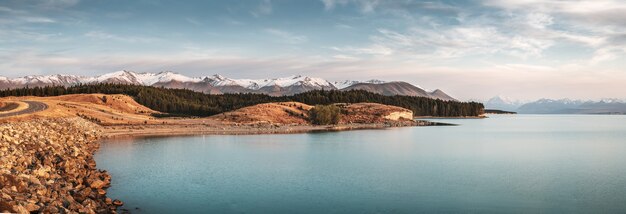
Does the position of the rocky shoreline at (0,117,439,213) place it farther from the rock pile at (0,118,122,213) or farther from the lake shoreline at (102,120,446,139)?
the lake shoreline at (102,120,446,139)

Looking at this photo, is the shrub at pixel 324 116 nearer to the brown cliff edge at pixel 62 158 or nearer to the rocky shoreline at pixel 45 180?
the brown cliff edge at pixel 62 158

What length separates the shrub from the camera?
14600 cm

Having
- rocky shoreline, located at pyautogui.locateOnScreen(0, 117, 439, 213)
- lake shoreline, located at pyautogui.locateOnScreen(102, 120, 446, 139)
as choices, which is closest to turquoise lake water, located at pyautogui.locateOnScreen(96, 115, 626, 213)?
rocky shoreline, located at pyautogui.locateOnScreen(0, 117, 439, 213)

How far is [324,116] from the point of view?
146125mm

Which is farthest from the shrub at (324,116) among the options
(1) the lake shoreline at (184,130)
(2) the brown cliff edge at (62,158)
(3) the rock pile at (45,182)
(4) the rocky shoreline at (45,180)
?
(3) the rock pile at (45,182)

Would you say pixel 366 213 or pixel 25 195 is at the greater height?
pixel 25 195

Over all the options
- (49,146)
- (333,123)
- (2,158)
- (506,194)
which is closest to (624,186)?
(506,194)

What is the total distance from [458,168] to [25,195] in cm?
3577

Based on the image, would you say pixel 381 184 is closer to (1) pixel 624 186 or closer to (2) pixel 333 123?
(1) pixel 624 186

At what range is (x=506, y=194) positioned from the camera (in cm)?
3203

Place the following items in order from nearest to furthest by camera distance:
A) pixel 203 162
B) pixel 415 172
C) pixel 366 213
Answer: pixel 366 213
pixel 415 172
pixel 203 162

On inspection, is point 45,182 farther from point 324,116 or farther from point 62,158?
point 324,116

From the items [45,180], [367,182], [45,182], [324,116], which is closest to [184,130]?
[324,116]

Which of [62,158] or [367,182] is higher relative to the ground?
[62,158]
